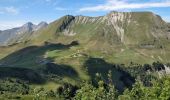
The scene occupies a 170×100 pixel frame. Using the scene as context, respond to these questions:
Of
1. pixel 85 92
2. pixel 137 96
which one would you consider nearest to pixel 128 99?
pixel 137 96

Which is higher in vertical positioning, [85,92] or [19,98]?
[85,92]

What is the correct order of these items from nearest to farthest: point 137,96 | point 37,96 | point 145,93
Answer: point 37,96 < point 145,93 < point 137,96

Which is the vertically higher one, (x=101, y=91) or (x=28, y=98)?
(x=101, y=91)

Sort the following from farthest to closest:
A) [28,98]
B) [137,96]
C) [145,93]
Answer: [28,98] → [137,96] → [145,93]

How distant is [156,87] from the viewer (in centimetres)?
10775

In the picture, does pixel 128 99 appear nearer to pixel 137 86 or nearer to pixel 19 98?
pixel 137 86

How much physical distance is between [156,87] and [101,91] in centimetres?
1901

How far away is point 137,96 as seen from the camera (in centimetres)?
11394

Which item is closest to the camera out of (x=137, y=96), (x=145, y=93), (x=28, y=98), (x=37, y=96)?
(x=37, y=96)

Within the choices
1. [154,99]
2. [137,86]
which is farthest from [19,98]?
[154,99]

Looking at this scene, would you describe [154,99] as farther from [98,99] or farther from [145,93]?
[98,99]

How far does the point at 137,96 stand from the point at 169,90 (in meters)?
15.4

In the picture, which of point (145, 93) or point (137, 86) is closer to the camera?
point (145, 93)

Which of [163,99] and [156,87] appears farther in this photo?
[156,87]
